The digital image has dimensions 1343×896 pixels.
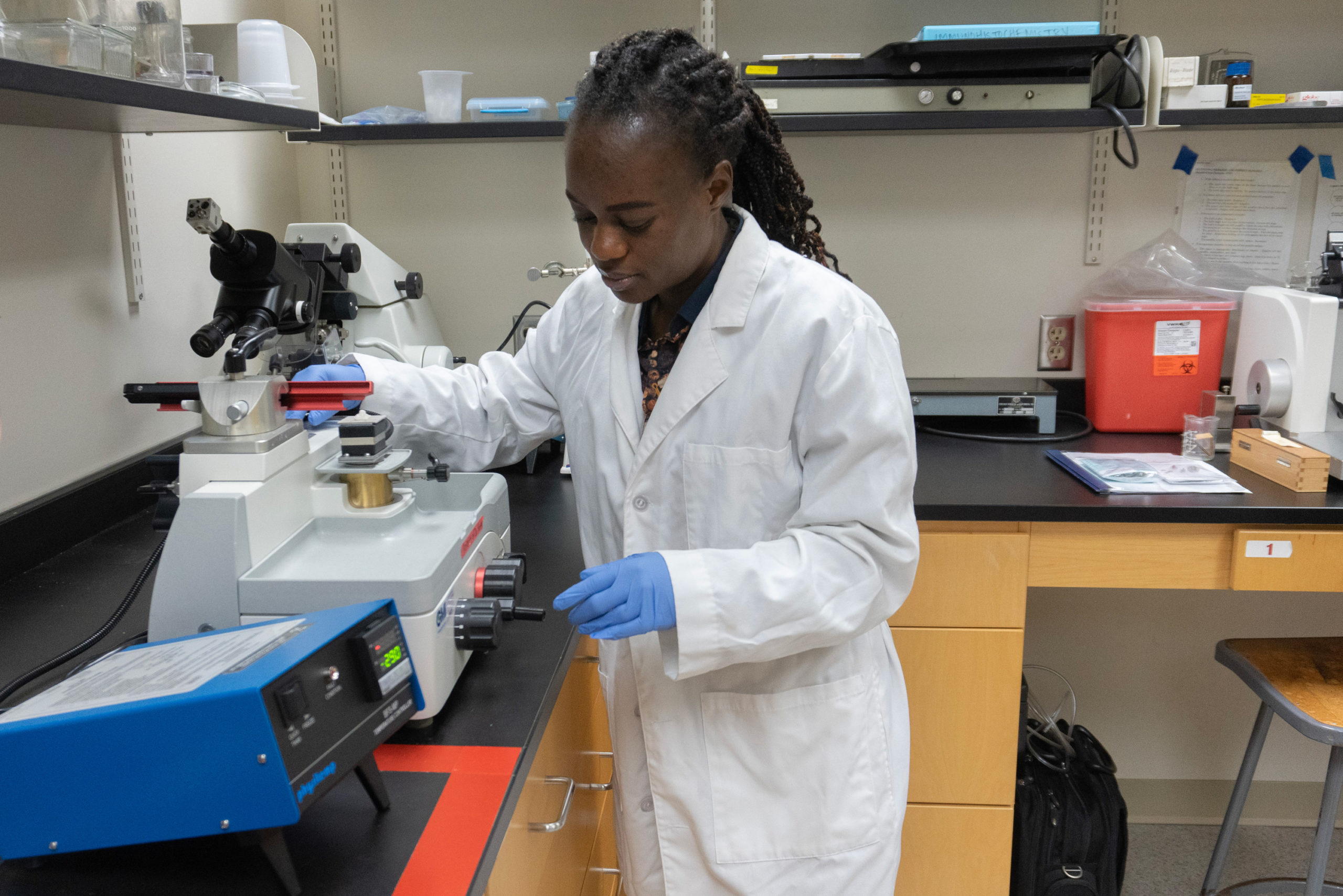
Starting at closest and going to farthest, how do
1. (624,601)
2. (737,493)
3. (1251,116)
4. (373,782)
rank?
(373,782), (624,601), (737,493), (1251,116)

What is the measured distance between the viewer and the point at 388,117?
2021 millimetres

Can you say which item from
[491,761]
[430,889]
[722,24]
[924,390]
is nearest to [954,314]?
[924,390]

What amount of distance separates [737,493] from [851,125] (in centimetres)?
106

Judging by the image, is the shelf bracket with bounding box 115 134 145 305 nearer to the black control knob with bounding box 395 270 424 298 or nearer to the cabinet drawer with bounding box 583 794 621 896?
the black control knob with bounding box 395 270 424 298

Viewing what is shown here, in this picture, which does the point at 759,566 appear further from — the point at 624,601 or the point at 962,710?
the point at 962,710

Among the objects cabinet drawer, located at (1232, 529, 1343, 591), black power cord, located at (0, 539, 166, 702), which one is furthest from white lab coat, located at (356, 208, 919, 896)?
cabinet drawer, located at (1232, 529, 1343, 591)

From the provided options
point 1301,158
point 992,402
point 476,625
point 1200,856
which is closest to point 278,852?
point 476,625

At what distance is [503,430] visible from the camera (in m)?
1.34

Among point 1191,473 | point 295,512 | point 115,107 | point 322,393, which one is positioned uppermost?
point 115,107

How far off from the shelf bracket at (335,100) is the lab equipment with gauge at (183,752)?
171 cm

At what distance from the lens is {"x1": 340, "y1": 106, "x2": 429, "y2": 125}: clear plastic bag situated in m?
1.99

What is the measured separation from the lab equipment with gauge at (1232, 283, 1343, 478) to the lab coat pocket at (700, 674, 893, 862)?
1179 mm

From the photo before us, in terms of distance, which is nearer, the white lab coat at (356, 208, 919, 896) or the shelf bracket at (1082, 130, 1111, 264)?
the white lab coat at (356, 208, 919, 896)

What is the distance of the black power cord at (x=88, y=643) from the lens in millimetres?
972
